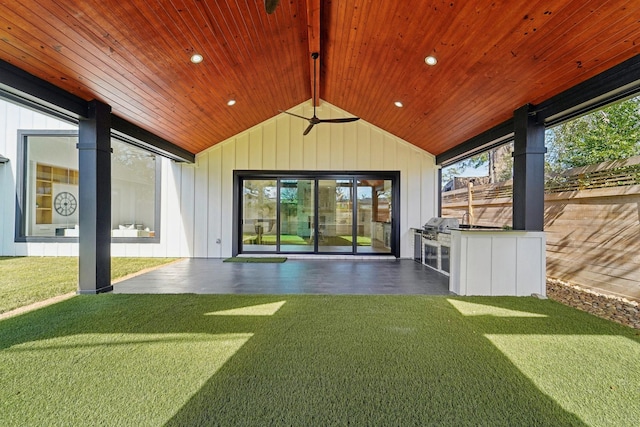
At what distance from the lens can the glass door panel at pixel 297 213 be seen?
7074mm

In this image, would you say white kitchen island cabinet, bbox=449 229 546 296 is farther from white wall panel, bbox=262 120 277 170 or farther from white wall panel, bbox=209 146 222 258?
white wall panel, bbox=209 146 222 258

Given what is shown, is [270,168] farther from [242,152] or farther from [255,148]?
[242,152]

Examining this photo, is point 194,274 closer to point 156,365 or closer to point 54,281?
point 54,281

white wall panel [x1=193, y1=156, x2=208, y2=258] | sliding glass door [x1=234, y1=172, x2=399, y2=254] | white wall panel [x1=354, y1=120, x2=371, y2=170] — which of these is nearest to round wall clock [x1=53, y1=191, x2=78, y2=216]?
white wall panel [x1=193, y1=156, x2=208, y2=258]

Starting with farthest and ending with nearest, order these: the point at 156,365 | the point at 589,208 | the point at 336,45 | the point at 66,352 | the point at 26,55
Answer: the point at 336,45 → the point at 589,208 → the point at 26,55 → the point at 66,352 → the point at 156,365

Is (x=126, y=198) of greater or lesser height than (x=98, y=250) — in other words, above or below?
above

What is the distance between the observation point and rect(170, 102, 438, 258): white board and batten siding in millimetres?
6922

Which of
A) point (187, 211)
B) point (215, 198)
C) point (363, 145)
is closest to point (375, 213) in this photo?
point (363, 145)

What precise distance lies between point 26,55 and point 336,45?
147 inches

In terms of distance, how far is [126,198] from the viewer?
6.91 metres

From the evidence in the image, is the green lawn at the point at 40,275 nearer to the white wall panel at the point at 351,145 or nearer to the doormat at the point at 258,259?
the doormat at the point at 258,259

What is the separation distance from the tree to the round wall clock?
10.1m

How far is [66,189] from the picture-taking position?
686 centimetres

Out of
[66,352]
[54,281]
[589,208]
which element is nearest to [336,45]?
[589,208]
